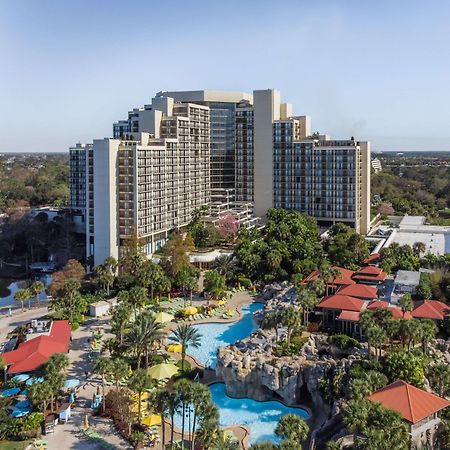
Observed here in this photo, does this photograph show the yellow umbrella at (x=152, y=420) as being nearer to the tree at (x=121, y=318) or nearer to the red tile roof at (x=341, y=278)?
the tree at (x=121, y=318)

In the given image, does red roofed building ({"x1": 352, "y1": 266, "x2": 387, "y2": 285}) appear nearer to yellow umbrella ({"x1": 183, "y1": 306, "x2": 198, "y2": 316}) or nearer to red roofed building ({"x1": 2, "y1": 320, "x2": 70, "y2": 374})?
yellow umbrella ({"x1": 183, "y1": 306, "x2": 198, "y2": 316})

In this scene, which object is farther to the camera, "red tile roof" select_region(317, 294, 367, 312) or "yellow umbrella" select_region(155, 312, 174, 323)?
"yellow umbrella" select_region(155, 312, 174, 323)

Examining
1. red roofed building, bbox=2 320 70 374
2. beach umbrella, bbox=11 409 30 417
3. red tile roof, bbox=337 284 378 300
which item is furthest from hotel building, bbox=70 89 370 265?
beach umbrella, bbox=11 409 30 417

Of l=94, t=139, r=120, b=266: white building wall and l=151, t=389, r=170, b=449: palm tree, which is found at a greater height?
l=94, t=139, r=120, b=266: white building wall

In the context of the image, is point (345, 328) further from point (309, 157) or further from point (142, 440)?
point (309, 157)

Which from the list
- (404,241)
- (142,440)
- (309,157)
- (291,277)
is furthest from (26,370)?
(309,157)

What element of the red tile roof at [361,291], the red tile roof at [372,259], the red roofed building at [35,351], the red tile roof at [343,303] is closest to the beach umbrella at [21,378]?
the red roofed building at [35,351]

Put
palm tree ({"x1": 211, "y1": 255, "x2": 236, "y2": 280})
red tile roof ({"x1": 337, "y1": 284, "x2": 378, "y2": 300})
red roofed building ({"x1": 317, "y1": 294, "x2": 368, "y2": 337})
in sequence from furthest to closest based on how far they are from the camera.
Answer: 1. palm tree ({"x1": 211, "y1": 255, "x2": 236, "y2": 280})
2. red tile roof ({"x1": 337, "y1": 284, "x2": 378, "y2": 300})
3. red roofed building ({"x1": 317, "y1": 294, "x2": 368, "y2": 337})
